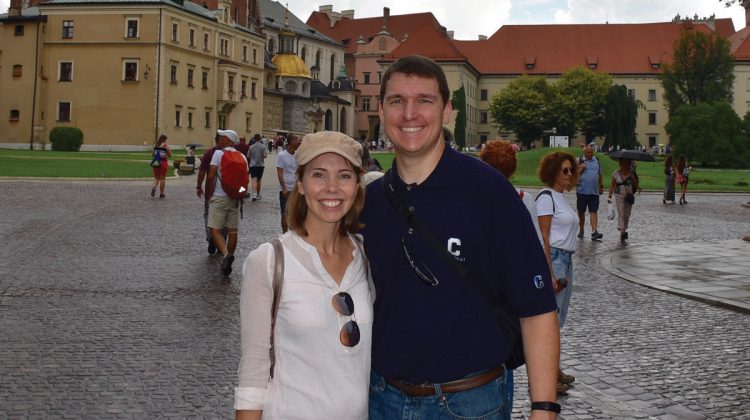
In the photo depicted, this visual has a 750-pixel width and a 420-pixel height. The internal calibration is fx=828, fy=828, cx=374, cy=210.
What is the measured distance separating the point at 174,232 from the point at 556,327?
15.4 meters

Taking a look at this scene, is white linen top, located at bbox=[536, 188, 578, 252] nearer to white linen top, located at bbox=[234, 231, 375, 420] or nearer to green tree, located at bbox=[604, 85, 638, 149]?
white linen top, located at bbox=[234, 231, 375, 420]

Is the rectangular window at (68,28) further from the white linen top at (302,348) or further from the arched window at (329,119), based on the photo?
the white linen top at (302,348)

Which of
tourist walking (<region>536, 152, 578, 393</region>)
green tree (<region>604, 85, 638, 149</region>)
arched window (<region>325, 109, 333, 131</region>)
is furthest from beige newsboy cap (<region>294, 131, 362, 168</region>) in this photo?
arched window (<region>325, 109, 333, 131</region>)

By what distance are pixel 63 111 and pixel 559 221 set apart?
70.9 m

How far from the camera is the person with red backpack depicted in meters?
12.5

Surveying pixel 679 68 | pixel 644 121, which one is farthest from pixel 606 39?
pixel 679 68

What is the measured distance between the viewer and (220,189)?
12.8 metres

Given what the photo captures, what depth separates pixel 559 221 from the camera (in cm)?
734

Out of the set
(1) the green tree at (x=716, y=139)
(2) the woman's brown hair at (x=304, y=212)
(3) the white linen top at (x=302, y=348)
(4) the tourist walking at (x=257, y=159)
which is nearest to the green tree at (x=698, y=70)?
(1) the green tree at (x=716, y=139)

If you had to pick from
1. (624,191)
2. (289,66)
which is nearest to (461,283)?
(624,191)

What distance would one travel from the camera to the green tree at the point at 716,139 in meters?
72.6

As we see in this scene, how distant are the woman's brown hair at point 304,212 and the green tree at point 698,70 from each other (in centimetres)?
9655

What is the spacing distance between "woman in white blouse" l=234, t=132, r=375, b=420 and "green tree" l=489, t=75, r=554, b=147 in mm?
96572

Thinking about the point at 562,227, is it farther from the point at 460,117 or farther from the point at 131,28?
the point at 460,117
